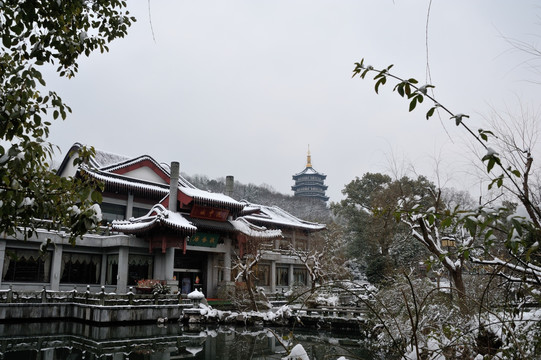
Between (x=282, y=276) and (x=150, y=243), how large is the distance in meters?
11.3

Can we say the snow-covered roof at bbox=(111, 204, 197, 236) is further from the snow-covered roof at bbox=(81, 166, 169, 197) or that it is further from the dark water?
the dark water

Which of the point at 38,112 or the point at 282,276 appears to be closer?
the point at 38,112

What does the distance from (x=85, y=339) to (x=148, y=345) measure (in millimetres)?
2080

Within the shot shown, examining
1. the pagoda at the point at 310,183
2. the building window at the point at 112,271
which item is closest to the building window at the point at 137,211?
the building window at the point at 112,271

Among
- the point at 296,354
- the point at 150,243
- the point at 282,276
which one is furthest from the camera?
the point at 282,276

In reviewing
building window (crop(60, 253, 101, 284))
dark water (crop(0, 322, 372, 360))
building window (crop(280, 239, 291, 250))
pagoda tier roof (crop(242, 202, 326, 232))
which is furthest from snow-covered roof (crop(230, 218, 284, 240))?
dark water (crop(0, 322, 372, 360))

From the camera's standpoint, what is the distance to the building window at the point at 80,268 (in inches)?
819

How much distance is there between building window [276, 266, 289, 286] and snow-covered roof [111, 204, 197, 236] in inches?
390

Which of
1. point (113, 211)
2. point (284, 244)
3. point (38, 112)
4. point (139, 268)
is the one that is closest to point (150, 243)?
point (139, 268)

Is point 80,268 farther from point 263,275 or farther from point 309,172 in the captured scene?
point 309,172

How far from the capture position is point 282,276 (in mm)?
29750

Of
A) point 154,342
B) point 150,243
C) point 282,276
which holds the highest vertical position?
point 150,243

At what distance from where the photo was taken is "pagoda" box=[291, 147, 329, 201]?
80.8m

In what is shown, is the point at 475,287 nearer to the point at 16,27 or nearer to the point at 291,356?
the point at 291,356
